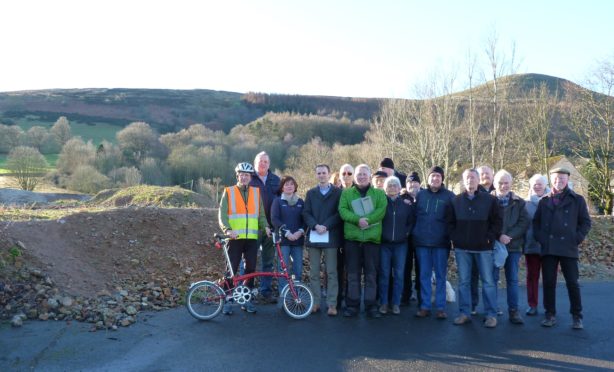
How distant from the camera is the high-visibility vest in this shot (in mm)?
7566

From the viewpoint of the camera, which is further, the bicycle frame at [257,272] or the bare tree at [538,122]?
the bare tree at [538,122]

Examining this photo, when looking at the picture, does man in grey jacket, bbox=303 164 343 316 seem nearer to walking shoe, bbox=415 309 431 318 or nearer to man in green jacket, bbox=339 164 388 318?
man in green jacket, bbox=339 164 388 318

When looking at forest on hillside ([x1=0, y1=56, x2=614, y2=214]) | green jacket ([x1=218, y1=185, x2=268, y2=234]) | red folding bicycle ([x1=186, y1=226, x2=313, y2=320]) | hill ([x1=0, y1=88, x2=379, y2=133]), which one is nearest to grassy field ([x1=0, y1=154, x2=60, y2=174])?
forest on hillside ([x1=0, y1=56, x2=614, y2=214])

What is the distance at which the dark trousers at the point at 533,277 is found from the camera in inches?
304

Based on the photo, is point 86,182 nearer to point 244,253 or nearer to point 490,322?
point 244,253

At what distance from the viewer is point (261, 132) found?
78250mm

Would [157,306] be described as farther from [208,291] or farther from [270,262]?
[270,262]

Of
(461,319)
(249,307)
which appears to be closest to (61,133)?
(249,307)

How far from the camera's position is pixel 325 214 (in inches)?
295

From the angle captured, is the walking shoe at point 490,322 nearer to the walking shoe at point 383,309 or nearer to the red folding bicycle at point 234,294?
the walking shoe at point 383,309

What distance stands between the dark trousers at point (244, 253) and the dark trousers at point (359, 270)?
1376mm

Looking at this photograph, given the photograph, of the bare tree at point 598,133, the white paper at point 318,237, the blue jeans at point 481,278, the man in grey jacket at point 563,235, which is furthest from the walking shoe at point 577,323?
the bare tree at point 598,133

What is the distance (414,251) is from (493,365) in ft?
8.82

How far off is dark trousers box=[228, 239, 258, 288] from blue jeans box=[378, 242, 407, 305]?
6.11 ft
